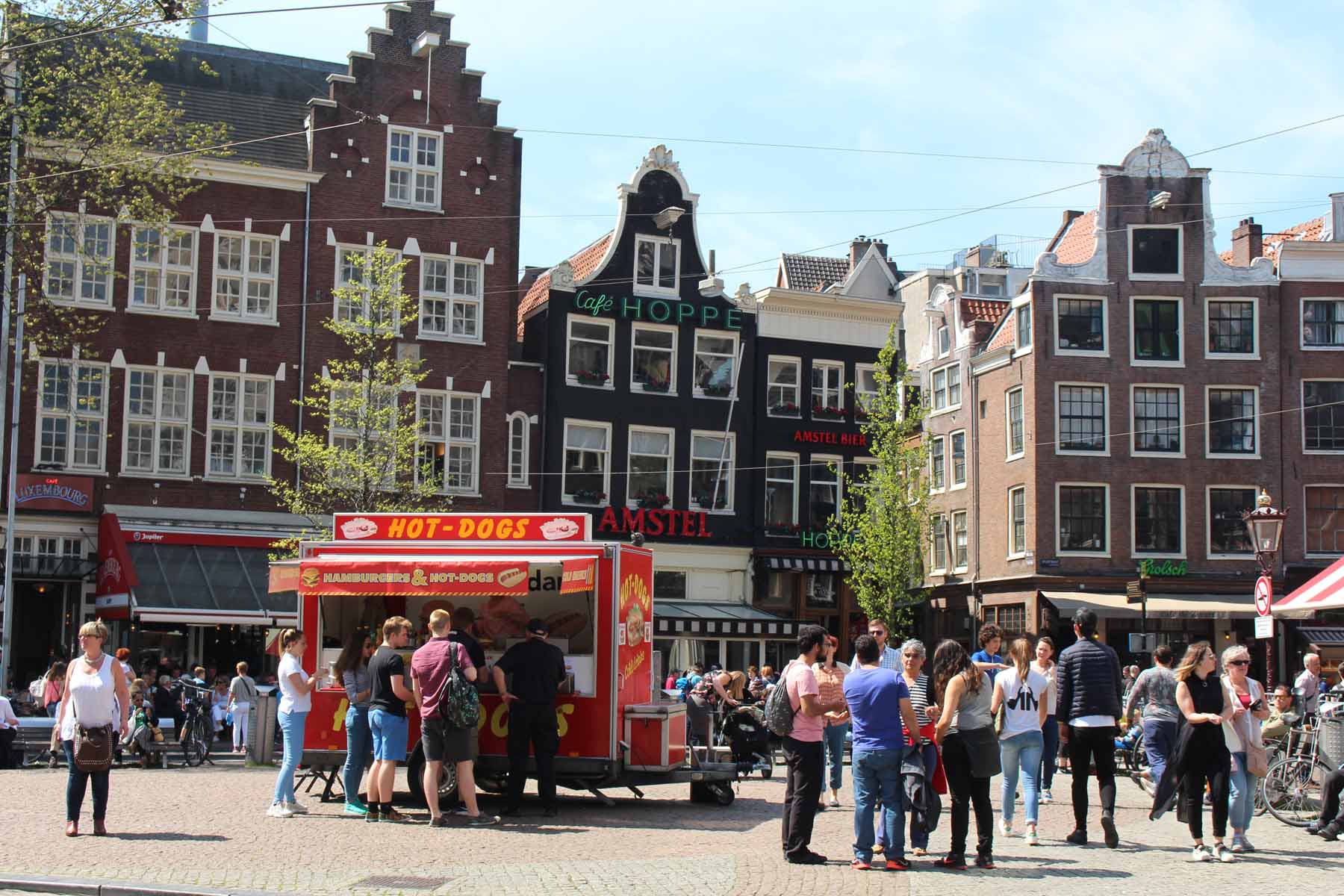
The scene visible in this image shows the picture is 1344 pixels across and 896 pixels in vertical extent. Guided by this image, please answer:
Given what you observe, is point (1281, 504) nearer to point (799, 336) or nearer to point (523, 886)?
point (799, 336)

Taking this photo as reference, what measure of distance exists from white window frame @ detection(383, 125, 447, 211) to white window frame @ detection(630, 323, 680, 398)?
Answer: 6.03 metres

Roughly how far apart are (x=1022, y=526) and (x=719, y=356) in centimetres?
1058

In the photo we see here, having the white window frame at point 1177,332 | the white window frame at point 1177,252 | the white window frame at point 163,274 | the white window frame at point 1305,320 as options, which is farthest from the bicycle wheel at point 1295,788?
the white window frame at point 1305,320

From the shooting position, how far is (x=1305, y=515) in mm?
42469

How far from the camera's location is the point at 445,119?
36031 millimetres

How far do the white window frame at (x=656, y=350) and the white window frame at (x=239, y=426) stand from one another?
9140 millimetres

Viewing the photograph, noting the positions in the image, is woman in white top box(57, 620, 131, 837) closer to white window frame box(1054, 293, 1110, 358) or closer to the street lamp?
the street lamp

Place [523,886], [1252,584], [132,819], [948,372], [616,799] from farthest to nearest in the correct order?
[948,372] < [1252,584] < [616,799] < [132,819] < [523,886]

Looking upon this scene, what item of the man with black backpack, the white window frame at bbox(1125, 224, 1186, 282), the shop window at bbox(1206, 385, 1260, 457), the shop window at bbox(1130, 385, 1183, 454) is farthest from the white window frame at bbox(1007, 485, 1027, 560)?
the man with black backpack

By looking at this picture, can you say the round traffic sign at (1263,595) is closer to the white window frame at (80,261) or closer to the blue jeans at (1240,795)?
the blue jeans at (1240,795)

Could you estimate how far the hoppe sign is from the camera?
31094 mm

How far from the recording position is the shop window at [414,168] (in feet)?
116

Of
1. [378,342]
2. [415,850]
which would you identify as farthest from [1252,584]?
[415,850]

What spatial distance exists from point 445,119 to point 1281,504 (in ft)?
82.2
